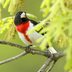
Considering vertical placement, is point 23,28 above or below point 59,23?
below

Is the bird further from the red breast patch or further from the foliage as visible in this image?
the foliage

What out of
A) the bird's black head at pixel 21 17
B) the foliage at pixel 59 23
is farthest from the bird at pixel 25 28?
the foliage at pixel 59 23

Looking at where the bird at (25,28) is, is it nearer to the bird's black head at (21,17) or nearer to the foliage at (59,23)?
the bird's black head at (21,17)

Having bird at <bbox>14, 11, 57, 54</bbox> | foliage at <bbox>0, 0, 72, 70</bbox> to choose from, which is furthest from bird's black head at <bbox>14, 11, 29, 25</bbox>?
Answer: foliage at <bbox>0, 0, 72, 70</bbox>

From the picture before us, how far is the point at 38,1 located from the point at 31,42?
10.5ft

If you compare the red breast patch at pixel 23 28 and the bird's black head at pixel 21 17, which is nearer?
the red breast patch at pixel 23 28

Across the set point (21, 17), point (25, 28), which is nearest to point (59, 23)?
point (25, 28)

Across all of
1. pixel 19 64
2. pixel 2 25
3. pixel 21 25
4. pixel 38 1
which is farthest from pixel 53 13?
pixel 19 64

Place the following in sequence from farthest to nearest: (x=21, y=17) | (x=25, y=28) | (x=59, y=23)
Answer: (x=21, y=17) < (x=25, y=28) < (x=59, y=23)

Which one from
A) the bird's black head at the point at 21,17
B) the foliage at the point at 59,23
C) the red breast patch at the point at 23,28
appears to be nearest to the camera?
the foliage at the point at 59,23

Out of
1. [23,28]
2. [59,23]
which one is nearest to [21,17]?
[23,28]

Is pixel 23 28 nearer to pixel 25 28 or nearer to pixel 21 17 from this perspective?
pixel 25 28

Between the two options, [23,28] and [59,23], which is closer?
[59,23]

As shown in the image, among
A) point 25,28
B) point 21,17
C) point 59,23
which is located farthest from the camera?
point 21,17
